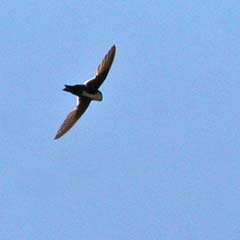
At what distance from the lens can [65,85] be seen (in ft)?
106

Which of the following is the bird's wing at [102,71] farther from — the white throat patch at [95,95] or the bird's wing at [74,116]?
the bird's wing at [74,116]

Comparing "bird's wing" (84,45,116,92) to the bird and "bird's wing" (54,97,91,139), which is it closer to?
the bird

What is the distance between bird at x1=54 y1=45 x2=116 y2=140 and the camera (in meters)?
32.2

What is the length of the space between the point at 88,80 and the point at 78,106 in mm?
982

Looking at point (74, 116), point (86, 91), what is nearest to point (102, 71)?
point (86, 91)

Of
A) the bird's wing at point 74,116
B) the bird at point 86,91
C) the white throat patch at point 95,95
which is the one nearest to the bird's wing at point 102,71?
the bird at point 86,91

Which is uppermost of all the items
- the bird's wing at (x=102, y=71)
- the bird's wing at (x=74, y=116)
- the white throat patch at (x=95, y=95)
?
the bird's wing at (x=102, y=71)

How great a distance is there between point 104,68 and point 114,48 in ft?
1.82

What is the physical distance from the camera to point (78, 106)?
109ft

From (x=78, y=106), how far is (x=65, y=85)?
1.20 m

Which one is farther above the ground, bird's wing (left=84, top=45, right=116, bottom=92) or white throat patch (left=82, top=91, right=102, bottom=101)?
bird's wing (left=84, top=45, right=116, bottom=92)

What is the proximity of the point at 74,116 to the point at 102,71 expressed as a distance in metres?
1.55

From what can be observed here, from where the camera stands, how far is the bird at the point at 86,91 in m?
32.2

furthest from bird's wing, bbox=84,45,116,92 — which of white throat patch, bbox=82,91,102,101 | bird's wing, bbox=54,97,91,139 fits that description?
bird's wing, bbox=54,97,91,139
